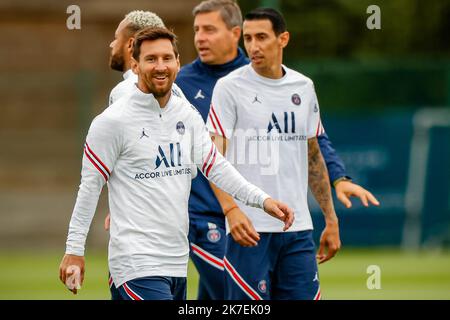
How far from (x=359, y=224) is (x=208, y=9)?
1133 cm

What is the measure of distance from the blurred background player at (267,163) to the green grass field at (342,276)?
5.47 meters

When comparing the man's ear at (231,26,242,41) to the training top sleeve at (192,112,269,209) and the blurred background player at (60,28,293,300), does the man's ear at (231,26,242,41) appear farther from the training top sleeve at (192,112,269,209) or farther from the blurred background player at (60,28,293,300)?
the blurred background player at (60,28,293,300)

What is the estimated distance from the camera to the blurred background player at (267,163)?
8.45 m

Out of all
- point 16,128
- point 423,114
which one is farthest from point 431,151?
point 16,128

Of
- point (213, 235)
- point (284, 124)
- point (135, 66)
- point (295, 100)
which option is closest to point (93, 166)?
point (135, 66)

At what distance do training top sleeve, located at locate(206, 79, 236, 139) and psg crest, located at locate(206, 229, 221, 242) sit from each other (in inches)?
49.5

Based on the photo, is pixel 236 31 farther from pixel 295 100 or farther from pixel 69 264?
pixel 69 264

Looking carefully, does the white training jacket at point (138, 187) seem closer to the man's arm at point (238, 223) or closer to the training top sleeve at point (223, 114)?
the man's arm at point (238, 223)

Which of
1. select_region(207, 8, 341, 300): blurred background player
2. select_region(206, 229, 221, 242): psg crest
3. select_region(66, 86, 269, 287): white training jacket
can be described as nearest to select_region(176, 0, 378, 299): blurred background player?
select_region(206, 229, 221, 242): psg crest

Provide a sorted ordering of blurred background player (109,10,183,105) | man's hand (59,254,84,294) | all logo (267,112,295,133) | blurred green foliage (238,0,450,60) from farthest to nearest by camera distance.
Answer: blurred green foliage (238,0,450,60) → all logo (267,112,295,133) → blurred background player (109,10,183,105) → man's hand (59,254,84,294)

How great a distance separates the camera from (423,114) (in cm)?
2102

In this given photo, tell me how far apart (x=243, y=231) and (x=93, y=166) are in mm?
1229

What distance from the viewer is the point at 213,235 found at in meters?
9.47

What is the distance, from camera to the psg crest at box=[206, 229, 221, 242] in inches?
372
